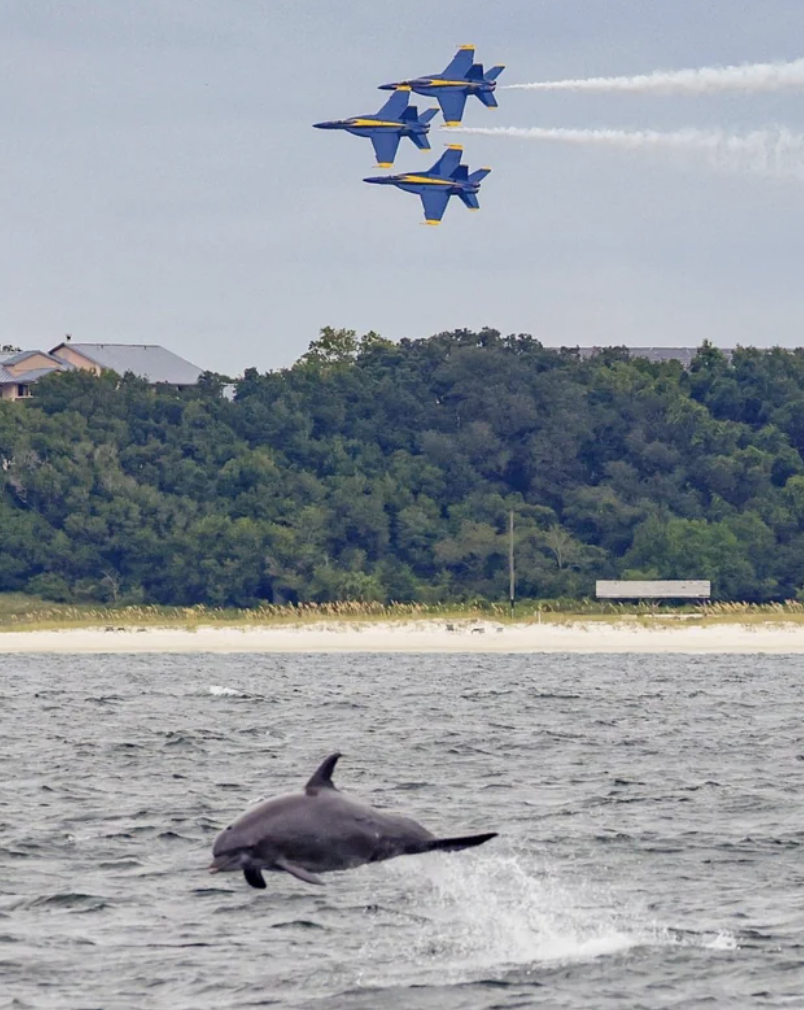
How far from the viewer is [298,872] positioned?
17.3 metres

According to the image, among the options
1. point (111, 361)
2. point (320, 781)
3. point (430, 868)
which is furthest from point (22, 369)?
point (320, 781)

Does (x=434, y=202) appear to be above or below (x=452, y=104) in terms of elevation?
below

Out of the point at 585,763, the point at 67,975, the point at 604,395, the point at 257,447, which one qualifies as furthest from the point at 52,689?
the point at 604,395

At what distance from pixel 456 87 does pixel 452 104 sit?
84 centimetres

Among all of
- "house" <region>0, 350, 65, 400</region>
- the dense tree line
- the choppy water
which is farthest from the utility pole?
the choppy water

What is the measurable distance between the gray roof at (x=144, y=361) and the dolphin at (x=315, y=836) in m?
A: 146

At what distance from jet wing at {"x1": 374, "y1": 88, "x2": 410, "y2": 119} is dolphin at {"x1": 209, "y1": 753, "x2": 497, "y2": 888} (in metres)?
81.3

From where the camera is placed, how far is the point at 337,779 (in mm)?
35750

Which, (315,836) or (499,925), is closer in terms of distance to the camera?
(315,836)

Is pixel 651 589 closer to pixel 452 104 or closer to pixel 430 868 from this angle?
pixel 452 104

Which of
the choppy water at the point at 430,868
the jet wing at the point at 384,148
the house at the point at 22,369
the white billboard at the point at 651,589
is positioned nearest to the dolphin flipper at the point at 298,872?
the choppy water at the point at 430,868

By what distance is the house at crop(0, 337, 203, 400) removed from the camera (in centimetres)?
15950

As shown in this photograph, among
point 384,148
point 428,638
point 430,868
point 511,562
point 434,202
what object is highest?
point 384,148

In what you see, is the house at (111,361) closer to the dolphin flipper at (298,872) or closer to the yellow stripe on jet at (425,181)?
the yellow stripe on jet at (425,181)
